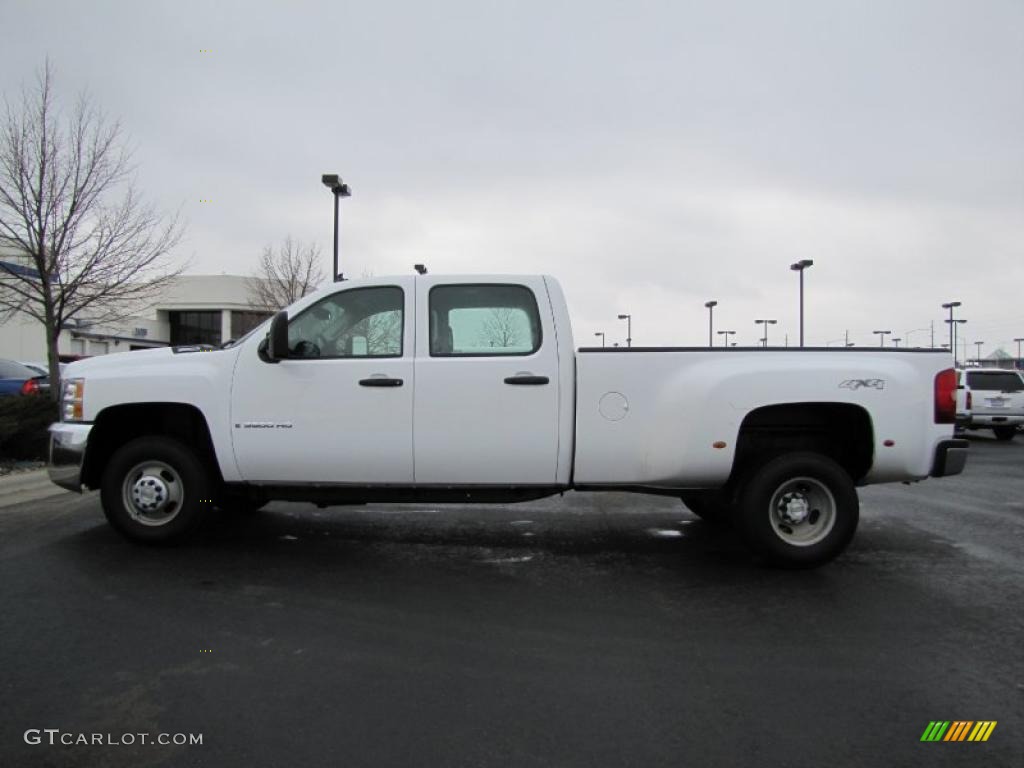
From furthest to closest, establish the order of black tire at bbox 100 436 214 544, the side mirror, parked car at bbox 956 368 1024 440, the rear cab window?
the rear cab window < parked car at bbox 956 368 1024 440 < black tire at bbox 100 436 214 544 < the side mirror

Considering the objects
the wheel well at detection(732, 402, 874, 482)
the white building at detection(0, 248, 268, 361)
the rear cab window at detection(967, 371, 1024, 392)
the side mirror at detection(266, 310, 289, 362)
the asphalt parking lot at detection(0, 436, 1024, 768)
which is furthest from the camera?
the white building at detection(0, 248, 268, 361)

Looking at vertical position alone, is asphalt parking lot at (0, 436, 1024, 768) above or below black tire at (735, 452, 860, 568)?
below

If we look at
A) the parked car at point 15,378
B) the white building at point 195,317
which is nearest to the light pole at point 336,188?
the parked car at point 15,378

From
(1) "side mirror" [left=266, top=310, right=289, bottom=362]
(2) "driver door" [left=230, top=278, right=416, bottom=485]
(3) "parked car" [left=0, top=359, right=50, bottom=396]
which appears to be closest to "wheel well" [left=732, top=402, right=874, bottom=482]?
(2) "driver door" [left=230, top=278, right=416, bottom=485]

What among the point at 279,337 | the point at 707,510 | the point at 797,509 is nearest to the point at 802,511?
the point at 797,509

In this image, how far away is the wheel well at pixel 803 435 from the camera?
487 centimetres

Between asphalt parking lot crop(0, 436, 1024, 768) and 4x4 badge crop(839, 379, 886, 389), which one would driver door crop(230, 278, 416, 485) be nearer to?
asphalt parking lot crop(0, 436, 1024, 768)

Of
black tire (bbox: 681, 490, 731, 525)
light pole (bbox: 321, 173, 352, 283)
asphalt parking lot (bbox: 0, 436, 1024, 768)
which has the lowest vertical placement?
asphalt parking lot (bbox: 0, 436, 1024, 768)

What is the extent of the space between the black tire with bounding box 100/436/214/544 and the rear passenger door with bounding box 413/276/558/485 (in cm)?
172

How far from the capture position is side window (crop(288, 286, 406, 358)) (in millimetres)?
4961

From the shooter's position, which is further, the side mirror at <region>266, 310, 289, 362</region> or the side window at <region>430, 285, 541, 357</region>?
the side window at <region>430, 285, 541, 357</region>

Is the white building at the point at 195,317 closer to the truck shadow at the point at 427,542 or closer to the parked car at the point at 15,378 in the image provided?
the parked car at the point at 15,378

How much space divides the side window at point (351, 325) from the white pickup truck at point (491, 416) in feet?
0.05

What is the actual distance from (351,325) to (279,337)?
54 centimetres
